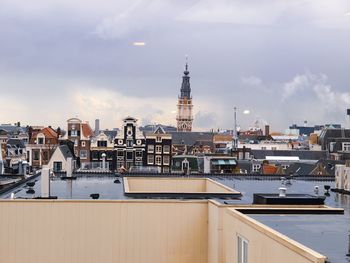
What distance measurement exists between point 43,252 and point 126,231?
3.39 feet

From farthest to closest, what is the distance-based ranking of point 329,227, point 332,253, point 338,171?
1. point 338,171
2. point 329,227
3. point 332,253

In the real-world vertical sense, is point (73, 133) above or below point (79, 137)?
above

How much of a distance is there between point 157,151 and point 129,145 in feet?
5.17

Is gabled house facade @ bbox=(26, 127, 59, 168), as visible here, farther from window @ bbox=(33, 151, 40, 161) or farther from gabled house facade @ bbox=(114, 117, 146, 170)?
gabled house facade @ bbox=(114, 117, 146, 170)

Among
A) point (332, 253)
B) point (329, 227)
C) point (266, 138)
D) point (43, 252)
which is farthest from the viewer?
point (266, 138)

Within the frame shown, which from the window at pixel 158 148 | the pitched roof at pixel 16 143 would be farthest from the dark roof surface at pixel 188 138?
the window at pixel 158 148

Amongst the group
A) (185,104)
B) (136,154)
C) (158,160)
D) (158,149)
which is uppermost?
(185,104)

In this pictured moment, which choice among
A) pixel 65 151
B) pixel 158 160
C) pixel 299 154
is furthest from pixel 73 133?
pixel 299 154

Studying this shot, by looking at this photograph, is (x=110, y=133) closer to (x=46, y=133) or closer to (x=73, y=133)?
(x=73, y=133)

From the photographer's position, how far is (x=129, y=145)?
104 feet

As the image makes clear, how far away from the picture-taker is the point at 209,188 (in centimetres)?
1159

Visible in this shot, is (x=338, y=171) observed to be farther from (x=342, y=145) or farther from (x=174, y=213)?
(x=342, y=145)

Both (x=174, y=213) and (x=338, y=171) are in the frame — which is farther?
(x=338, y=171)

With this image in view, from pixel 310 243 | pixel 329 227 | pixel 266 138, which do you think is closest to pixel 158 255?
pixel 329 227
